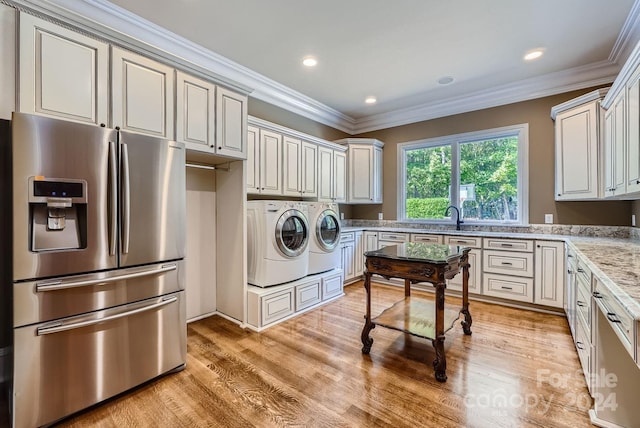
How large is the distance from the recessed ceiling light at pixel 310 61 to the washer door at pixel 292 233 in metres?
1.74

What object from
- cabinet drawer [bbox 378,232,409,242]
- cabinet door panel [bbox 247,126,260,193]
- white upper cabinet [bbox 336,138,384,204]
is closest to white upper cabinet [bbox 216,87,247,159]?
cabinet door panel [bbox 247,126,260,193]

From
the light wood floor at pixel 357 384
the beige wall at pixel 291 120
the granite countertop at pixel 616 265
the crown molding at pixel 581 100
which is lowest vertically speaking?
the light wood floor at pixel 357 384

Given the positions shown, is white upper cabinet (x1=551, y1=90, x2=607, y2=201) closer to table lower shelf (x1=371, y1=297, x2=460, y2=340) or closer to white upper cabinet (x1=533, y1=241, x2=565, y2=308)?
white upper cabinet (x1=533, y1=241, x2=565, y2=308)

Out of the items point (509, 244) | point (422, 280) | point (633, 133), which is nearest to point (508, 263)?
point (509, 244)

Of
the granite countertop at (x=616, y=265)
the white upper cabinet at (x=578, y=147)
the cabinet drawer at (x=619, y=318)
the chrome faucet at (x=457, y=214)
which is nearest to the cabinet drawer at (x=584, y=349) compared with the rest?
the granite countertop at (x=616, y=265)

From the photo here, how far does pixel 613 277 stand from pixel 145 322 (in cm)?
279

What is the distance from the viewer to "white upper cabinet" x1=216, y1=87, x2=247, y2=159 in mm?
2766

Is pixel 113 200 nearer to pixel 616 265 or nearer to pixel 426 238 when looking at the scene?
pixel 616 265

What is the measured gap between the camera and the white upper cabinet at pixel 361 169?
5016 millimetres

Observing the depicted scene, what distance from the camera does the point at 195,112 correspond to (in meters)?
2.55

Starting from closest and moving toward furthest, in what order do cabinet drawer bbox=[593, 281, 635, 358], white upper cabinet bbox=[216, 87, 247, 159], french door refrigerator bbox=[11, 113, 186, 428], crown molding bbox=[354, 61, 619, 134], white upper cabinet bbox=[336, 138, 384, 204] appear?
cabinet drawer bbox=[593, 281, 635, 358] → french door refrigerator bbox=[11, 113, 186, 428] → white upper cabinet bbox=[216, 87, 247, 159] → crown molding bbox=[354, 61, 619, 134] → white upper cabinet bbox=[336, 138, 384, 204]

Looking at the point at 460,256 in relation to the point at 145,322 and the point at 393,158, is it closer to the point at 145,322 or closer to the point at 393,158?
the point at 145,322

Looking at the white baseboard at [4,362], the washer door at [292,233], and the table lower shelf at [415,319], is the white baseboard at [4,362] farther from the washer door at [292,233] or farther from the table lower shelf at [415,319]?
the table lower shelf at [415,319]

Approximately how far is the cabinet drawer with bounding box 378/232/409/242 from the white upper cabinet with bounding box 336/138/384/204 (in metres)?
0.73
